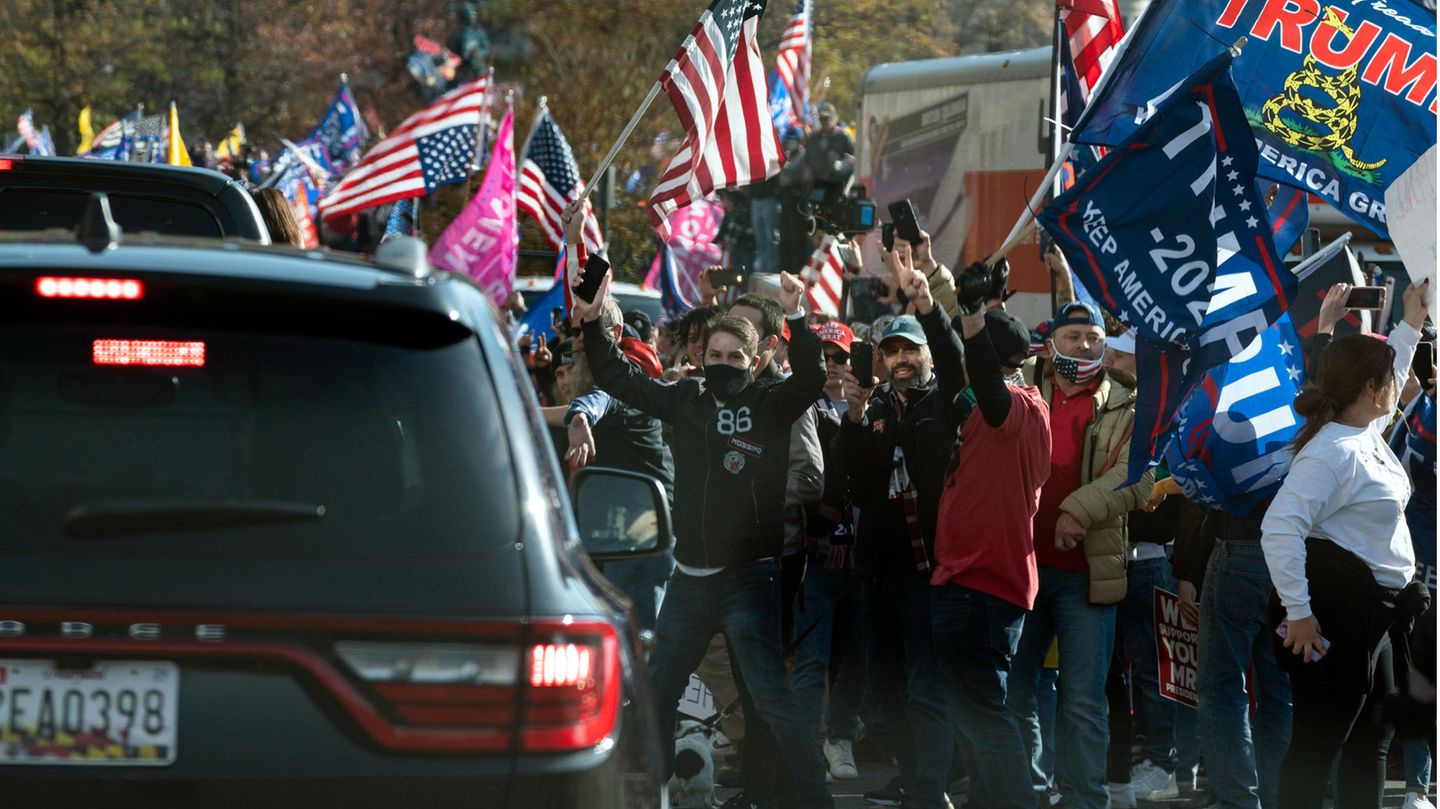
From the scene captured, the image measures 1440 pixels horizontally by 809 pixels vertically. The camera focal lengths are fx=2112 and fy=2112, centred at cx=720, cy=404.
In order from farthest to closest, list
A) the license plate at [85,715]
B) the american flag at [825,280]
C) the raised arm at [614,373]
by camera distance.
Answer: the american flag at [825,280], the raised arm at [614,373], the license plate at [85,715]

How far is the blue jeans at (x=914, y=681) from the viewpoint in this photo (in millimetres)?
7938

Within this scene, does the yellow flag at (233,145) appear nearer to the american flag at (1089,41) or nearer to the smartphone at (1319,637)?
the american flag at (1089,41)

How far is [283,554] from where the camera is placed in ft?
9.69

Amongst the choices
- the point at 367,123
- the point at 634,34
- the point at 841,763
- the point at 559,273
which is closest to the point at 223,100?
the point at 367,123

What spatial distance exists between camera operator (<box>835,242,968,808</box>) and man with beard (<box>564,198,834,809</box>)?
0.45 metres

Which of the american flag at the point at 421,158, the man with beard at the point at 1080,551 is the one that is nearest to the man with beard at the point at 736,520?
the man with beard at the point at 1080,551

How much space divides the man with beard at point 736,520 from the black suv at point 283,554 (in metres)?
4.45

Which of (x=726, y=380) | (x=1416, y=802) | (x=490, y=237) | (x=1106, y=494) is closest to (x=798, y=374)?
(x=726, y=380)

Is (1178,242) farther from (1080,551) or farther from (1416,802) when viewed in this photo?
(1416,802)

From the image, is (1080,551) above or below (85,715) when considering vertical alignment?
below

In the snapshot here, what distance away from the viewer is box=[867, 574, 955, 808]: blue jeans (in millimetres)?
7938

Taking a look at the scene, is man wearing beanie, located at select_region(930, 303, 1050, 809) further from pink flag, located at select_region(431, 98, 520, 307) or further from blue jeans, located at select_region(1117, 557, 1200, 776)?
pink flag, located at select_region(431, 98, 520, 307)

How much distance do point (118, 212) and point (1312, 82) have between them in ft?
14.8

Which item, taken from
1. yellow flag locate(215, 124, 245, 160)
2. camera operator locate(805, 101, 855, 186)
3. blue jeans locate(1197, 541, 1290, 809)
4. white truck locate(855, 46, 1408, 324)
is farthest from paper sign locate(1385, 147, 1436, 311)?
yellow flag locate(215, 124, 245, 160)
